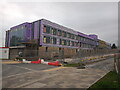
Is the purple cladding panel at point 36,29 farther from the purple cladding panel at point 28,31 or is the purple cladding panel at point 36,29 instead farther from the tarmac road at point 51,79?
the tarmac road at point 51,79

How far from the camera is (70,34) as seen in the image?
45.8 metres

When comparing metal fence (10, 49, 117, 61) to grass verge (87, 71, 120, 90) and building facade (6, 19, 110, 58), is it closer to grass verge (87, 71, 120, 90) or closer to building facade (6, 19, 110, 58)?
building facade (6, 19, 110, 58)

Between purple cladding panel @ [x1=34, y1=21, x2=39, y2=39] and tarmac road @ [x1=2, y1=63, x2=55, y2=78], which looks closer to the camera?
tarmac road @ [x1=2, y1=63, x2=55, y2=78]

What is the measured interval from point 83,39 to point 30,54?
3735 centimetres

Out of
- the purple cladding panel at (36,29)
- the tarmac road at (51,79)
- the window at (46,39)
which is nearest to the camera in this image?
the tarmac road at (51,79)

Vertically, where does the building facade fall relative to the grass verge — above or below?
above

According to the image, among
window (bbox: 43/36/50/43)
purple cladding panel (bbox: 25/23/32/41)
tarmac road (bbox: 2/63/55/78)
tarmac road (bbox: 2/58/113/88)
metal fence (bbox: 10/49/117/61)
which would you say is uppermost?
purple cladding panel (bbox: 25/23/32/41)

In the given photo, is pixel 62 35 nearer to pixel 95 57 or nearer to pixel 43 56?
pixel 43 56

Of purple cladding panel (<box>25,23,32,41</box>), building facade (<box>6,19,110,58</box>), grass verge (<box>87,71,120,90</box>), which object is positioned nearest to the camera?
grass verge (<box>87,71,120,90</box>)

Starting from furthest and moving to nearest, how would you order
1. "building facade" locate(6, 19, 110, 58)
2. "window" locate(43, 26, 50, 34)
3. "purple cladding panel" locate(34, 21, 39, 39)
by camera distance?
1. "window" locate(43, 26, 50, 34)
2. "purple cladding panel" locate(34, 21, 39, 39)
3. "building facade" locate(6, 19, 110, 58)

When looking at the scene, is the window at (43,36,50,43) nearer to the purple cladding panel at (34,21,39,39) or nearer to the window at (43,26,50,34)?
the window at (43,26,50,34)

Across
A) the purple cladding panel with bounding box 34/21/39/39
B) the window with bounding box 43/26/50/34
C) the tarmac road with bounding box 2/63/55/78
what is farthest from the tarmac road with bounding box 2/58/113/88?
the window with bounding box 43/26/50/34

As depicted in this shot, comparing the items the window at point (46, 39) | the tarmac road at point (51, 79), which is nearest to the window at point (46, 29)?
the window at point (46, 39)

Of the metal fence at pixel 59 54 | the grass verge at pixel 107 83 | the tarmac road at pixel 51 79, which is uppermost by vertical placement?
the metal fence at pixel 59 54
